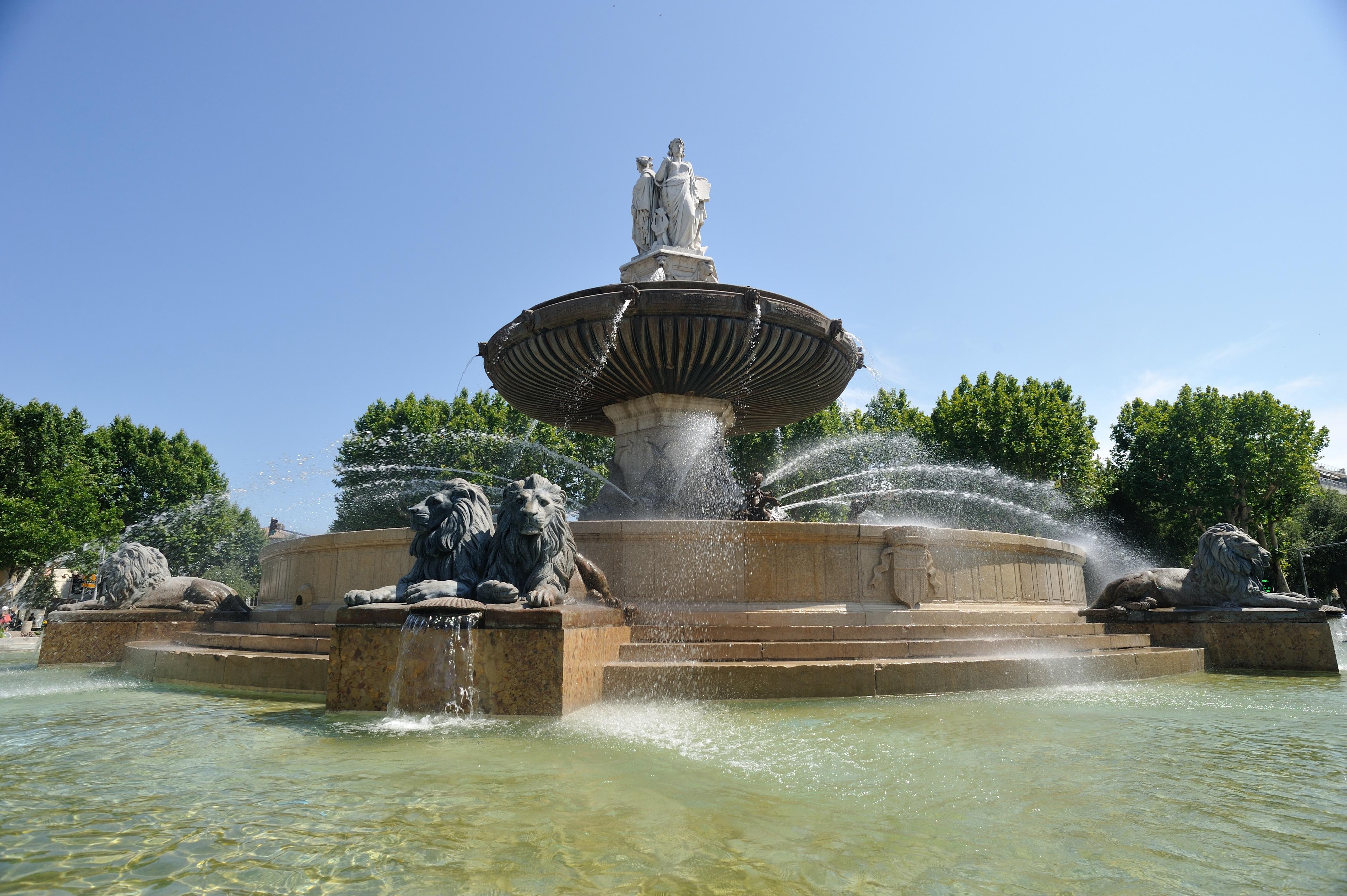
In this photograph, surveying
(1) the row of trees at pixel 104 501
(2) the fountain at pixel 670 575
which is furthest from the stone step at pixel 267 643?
(1) the row of trees at pixel 104 501

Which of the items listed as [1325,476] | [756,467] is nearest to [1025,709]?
[756,467]

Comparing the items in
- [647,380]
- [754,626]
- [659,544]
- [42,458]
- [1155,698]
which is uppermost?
[42,458]

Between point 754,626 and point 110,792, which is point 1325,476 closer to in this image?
point 754,626

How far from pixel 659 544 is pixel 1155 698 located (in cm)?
443

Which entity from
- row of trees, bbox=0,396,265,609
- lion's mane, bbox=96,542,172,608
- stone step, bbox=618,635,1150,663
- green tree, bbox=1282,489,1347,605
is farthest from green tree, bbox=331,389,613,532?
green tree, bbox=1282,489,1347,605

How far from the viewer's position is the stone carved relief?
7.88m

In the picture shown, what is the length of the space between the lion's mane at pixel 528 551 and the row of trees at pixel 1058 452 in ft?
70.3

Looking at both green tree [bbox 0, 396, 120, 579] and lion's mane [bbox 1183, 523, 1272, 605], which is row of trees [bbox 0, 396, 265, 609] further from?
lion's mane [bbox 1183, 523, 1272, 605]

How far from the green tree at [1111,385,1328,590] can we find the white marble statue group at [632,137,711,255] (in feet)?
83.8

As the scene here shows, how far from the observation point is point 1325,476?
62.3 meters

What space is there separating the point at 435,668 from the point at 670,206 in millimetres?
10034

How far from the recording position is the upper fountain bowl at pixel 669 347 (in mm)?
9469

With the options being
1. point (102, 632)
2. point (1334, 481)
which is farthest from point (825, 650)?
point (1334, 481)

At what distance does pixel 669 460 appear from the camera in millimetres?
10773
